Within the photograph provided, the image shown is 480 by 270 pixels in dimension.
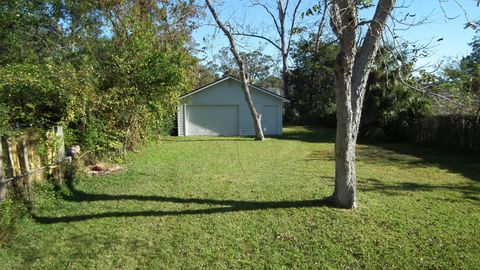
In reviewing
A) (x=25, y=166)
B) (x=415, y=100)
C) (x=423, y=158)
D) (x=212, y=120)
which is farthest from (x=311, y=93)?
(x=25, y=166)

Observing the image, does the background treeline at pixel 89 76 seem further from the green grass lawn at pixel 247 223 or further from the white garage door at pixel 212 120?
the white garage door at pixel 212 120

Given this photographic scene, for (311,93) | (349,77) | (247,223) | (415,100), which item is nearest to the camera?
(247,223)

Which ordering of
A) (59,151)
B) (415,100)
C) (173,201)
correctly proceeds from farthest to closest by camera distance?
1. (415,100)
2. (59,151)
3. (173,201)

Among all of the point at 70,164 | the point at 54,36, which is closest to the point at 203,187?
the point at 70,164

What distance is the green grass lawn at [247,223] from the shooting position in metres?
4.29

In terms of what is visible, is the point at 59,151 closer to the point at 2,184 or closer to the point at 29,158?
the point at 29,158

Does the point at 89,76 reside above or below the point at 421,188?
above

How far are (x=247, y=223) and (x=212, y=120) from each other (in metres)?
17.8

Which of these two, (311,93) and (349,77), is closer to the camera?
(349,77)

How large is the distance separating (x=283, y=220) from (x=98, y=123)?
215 inches

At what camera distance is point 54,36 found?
59.6 ft

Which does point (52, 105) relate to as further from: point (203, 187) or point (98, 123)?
point (203, 187)

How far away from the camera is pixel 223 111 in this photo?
75.8 feet

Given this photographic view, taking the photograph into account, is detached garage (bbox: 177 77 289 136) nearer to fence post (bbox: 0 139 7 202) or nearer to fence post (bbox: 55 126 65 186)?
fence post (bbox: 55 126 65 186)
